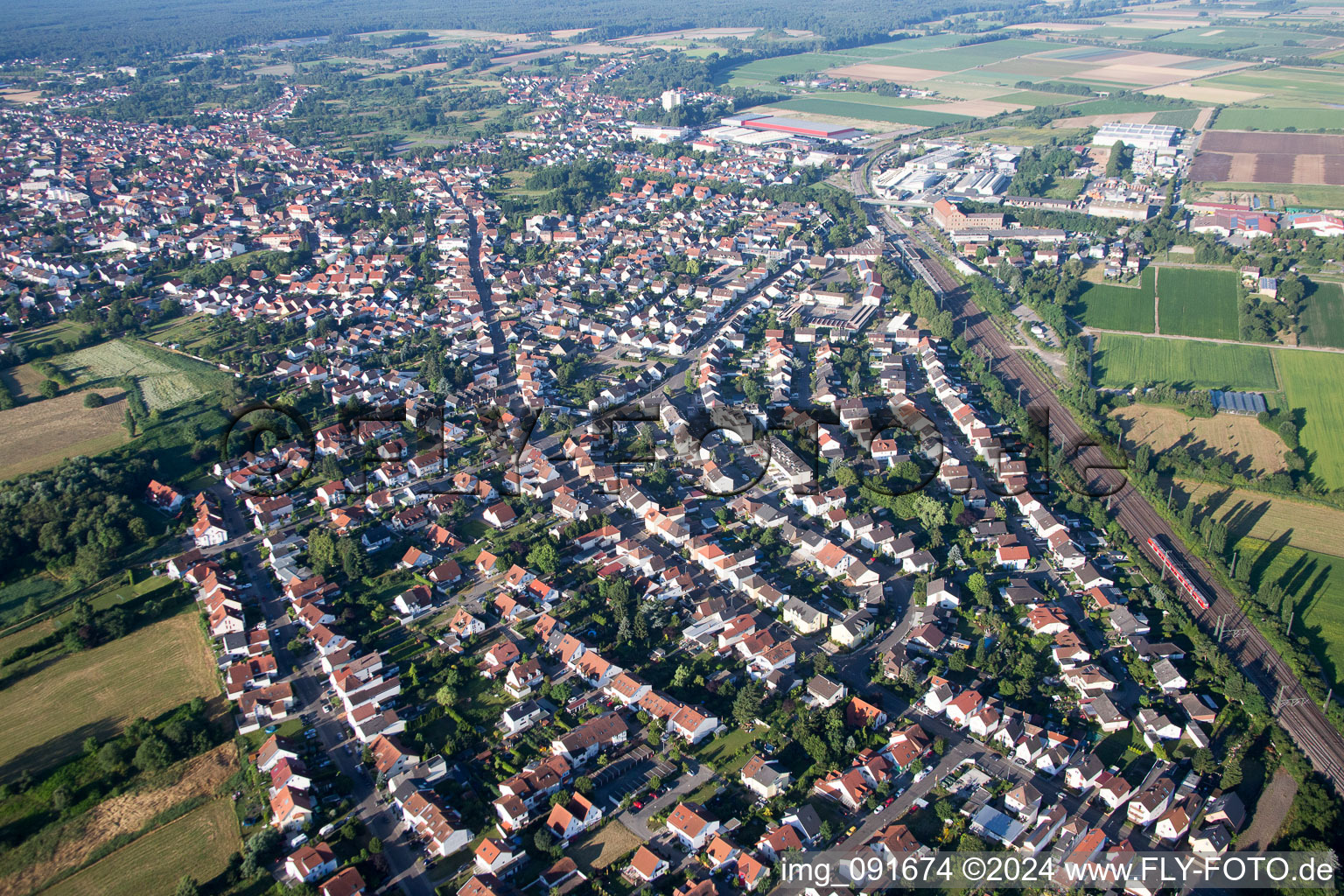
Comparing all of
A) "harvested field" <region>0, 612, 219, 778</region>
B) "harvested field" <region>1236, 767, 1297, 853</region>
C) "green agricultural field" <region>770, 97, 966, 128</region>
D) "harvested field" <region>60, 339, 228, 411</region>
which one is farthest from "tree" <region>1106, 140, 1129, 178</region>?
"harvested field" <region>0, 612, 219, 778</region>

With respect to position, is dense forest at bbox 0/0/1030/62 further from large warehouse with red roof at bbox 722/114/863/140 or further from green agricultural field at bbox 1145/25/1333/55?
large warehouse with red roof at bbox 722/114/863/140

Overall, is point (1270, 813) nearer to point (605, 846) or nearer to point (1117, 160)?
point (605, 846)

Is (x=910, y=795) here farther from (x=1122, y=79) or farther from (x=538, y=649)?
(x=1122, y=79)

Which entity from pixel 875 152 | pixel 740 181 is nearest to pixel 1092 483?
pixel 740 181

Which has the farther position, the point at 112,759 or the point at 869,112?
the point at 869,112

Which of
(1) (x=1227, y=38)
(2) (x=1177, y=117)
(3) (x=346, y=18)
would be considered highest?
(3) (x=346, y=18)

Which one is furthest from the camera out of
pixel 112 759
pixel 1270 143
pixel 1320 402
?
pixel 1270 143

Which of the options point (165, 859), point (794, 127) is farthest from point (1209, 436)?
point (794, 127)
